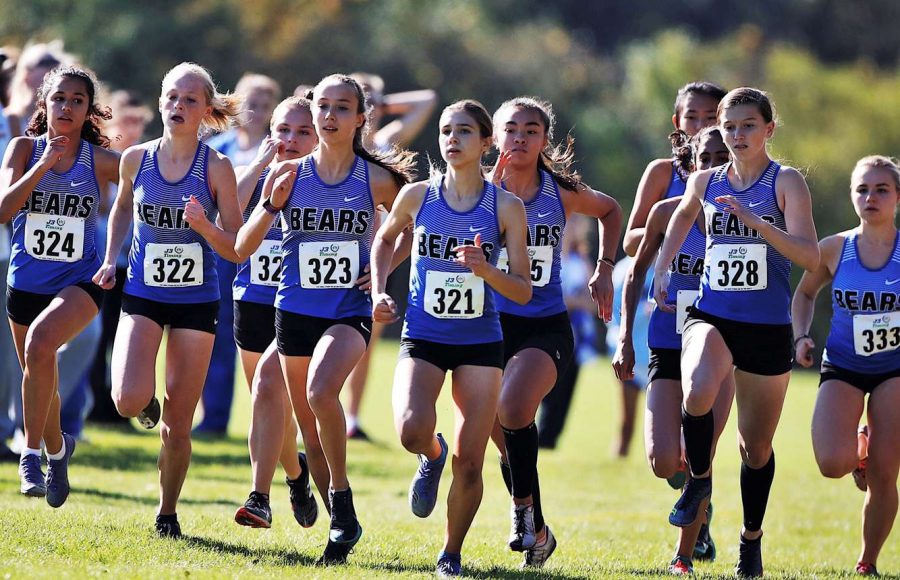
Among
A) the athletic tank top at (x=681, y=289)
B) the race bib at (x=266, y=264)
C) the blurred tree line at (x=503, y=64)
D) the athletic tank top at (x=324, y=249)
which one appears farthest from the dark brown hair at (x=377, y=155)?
the blurred tree line at (x=503, y=64)

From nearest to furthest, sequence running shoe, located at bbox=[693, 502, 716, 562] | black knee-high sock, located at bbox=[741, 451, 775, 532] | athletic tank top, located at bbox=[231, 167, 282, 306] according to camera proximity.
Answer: black knee-high sock, located at bbox=[741, 451, 775, 532]
athletic tank top, located at bbox=[231, 167, 282, 306]
running shoe, located at bbox=[693, 502, 716, 562]

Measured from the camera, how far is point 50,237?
25.9 ft

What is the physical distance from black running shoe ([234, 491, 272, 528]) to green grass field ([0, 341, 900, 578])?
17 cm

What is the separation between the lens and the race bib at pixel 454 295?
706 centimetres

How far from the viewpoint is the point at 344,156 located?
7.58 m

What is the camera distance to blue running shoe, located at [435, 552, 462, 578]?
699 centimetres

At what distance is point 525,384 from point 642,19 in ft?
193

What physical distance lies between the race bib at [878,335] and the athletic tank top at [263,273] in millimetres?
3041

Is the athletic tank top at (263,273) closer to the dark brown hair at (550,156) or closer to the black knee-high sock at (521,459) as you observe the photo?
the dark brown hair at (550,156)

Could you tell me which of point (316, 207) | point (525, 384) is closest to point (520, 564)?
point (525, 384)

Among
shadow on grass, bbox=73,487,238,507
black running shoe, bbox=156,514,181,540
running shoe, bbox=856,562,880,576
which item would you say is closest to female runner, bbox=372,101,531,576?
black running shoe, bbox=156,514,181,540

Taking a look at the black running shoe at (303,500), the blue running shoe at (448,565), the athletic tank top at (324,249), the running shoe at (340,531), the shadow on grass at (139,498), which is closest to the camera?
the blue running shoe at (448,565)

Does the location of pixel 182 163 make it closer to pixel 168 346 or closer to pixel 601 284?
pixel 168 346

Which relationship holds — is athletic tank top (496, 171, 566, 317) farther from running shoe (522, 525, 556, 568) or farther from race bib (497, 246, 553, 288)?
running shoe (522, 525, 556, 568)
